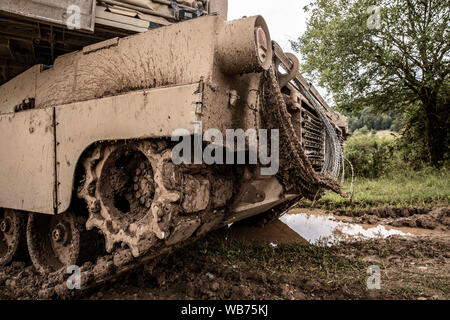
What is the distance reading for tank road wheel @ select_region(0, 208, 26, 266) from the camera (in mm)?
3367

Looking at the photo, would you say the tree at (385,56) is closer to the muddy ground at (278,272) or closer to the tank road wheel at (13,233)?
the muddy ground at (278,272)

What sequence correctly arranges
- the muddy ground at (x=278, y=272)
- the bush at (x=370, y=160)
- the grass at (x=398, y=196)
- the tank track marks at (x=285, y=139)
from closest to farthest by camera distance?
the tank track marks at (x=285, y=139)
the muddy ground at (x=278, y=272)
the grass at (x=398, y=196)
the bush at (x=370, y=160)

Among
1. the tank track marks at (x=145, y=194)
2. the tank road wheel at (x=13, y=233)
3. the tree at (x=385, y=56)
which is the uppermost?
the tree at (x=385, y=56)

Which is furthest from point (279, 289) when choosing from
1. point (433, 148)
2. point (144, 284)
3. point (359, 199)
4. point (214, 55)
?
point (433, 148)

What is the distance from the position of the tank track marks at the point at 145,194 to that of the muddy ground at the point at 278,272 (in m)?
0.53

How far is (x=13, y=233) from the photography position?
11.4ft

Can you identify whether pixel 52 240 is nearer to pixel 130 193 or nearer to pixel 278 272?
pixel 130 193

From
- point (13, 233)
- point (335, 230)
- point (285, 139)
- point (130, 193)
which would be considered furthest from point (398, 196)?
point (13, 233)

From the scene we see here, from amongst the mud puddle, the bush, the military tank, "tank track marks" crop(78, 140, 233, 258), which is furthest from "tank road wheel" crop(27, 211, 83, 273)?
the bush

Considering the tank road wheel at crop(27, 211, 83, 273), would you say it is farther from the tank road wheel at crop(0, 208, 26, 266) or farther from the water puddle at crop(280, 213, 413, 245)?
the water puddle at crop(280, 213, 413, 245)

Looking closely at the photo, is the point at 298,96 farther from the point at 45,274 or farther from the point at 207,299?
the point at 45,274

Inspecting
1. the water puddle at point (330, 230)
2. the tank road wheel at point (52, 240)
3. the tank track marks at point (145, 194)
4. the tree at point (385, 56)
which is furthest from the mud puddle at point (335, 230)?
the tree at point (385, 56)

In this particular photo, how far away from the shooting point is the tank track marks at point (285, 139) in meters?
2.55

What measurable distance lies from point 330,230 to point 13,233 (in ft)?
13.0
